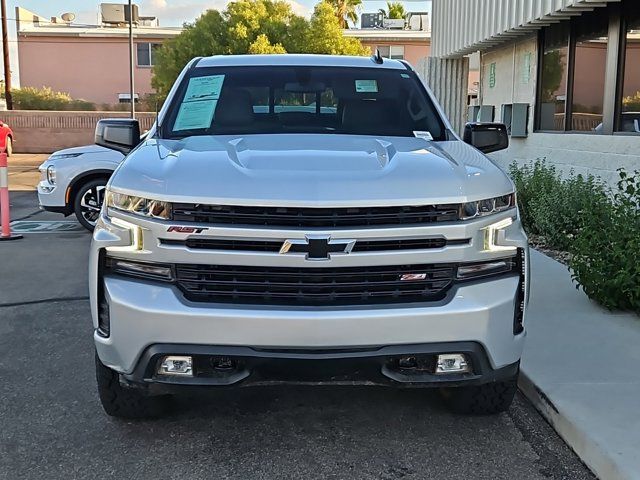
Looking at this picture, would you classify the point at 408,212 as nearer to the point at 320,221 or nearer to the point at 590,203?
the point at 320,221

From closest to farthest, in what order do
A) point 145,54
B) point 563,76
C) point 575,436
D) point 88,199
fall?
point 575,436, point 88,199, point 563,76, point 145,54

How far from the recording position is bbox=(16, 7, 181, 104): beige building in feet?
136

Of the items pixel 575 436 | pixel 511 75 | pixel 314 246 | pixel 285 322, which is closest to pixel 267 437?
pixel 285 322

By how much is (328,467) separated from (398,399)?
93 cm

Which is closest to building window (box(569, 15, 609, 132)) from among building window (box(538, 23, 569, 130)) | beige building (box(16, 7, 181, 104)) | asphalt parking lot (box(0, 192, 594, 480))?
building window (box(538, 23, 569, 130))

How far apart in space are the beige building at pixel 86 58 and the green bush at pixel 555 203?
35.1m

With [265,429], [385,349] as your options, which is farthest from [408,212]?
[265,429]

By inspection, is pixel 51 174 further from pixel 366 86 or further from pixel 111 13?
pixel 111 13

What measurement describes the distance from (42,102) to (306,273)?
3586 cm

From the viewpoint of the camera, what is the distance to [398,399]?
426 centimetres

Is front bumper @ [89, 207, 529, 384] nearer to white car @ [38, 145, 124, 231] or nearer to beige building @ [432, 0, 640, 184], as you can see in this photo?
beige building @ [432, 0, 640, 184]

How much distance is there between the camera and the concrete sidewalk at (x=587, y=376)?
3467mm

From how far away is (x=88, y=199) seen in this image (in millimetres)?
10102

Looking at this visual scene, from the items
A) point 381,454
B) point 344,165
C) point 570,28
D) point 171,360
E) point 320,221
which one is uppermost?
point 570,28
